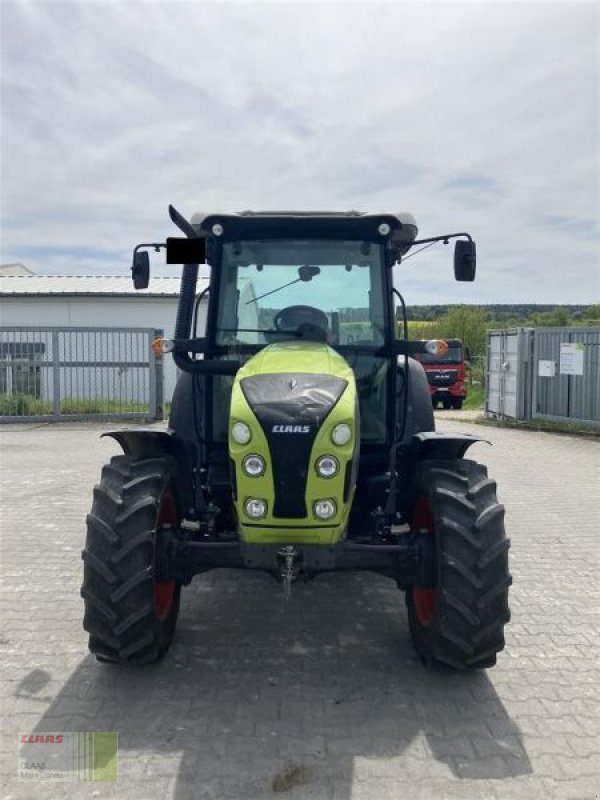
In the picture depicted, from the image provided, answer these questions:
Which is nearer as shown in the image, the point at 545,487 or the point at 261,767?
the point at 261,767

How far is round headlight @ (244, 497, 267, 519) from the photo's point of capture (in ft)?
11.0

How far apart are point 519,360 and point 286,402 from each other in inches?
508

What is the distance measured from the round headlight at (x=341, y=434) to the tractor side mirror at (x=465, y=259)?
5.42 feet

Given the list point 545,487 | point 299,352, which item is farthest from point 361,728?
point 545,487

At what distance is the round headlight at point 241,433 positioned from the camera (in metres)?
3.33

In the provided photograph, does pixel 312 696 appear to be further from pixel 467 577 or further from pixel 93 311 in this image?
pixel 93 311

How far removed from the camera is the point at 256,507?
3373mm

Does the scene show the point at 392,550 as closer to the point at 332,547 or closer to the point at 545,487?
the point at 332,547

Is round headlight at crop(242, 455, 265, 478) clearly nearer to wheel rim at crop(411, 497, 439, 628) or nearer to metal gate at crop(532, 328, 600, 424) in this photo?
wheel rim at crop(411, 497, 439, 628)

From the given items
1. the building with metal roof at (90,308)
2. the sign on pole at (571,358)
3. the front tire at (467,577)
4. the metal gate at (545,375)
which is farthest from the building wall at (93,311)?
the front tire at (467,577)

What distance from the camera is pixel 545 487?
884cm

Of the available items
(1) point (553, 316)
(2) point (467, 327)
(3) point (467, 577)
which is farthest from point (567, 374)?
(1) point (553, 316)

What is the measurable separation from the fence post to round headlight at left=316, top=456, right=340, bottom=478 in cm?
1263

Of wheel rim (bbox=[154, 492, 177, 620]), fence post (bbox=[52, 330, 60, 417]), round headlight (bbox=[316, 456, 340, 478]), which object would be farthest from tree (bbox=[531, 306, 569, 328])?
round headlight (bbox=[316, 456, 340, 478])
